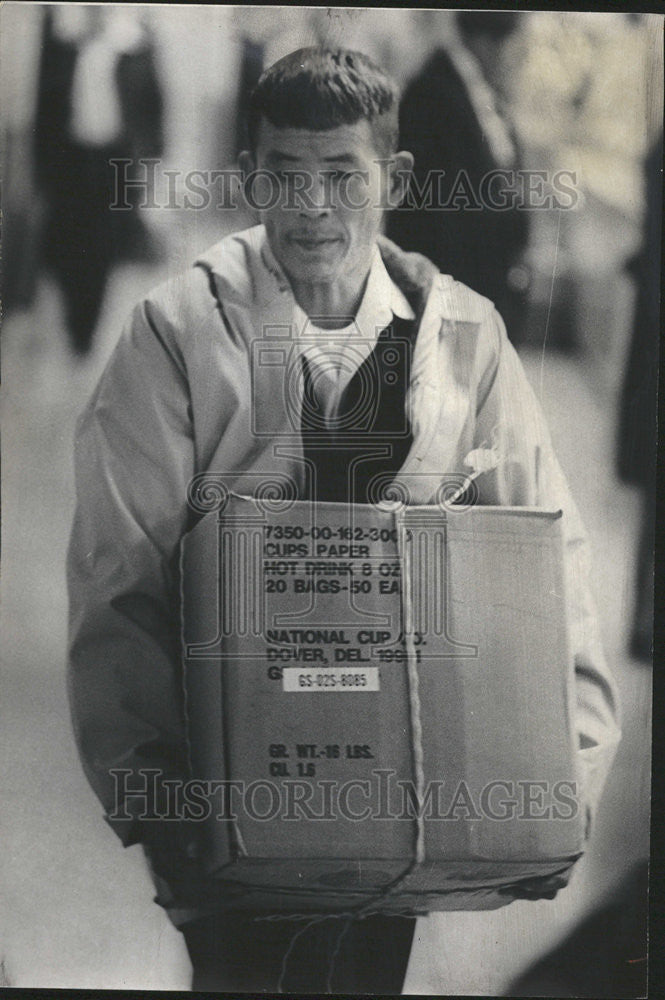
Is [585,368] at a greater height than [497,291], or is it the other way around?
[497,291]

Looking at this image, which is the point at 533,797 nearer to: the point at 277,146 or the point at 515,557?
the point at 515,557

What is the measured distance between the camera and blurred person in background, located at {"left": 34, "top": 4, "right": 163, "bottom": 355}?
2.37 m

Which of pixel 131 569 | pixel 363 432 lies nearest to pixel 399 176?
pixel 363 432

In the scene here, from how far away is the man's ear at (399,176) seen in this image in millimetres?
2375

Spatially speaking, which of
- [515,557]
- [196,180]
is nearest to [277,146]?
[196,180]

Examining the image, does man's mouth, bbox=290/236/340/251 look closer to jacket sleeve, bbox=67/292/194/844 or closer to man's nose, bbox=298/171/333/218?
man's nose, bbox=298/171/333/218

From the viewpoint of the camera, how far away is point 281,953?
2.38 meters

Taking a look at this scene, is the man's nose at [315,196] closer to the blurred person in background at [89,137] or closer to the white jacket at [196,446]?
the white jacket at [196,446]

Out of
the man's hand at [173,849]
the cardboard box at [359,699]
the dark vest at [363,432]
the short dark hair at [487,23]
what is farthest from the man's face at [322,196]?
the man's hand at [173,849]

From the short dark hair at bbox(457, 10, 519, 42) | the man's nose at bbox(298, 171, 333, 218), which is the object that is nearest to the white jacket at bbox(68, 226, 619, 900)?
the man's nose at bbox(298, 171, 333, 218)

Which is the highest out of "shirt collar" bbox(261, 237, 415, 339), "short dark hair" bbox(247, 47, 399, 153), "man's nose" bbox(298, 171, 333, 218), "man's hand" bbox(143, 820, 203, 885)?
"short dark hair" bbox(247, 47, 399, 153)

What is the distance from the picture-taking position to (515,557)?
2.36m

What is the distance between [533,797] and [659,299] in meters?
1.07

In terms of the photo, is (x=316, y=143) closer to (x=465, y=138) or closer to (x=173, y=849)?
(x=465, y=138)
